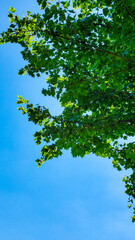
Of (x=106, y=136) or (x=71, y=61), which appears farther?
(x=106, y=136)

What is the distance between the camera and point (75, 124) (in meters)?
5.75

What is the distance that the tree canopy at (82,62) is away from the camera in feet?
12.9

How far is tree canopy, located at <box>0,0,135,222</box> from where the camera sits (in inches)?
154

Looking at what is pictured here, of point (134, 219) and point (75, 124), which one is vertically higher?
point (75, 124)

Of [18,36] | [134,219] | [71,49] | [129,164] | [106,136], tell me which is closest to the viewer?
[71,49]

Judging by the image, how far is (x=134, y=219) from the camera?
997 centimetres

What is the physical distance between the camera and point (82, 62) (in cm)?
561

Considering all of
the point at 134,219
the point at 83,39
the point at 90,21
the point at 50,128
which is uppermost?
the point at 90,21

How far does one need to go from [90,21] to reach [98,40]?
434 mm

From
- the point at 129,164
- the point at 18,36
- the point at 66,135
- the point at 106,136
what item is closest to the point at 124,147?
the point at 129,164

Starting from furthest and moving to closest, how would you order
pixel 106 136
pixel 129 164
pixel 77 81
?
pixel 129 164
pixel 106 136
pixel 77 81

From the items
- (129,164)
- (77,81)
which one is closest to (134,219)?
(129,164)

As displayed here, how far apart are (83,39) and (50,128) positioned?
111 inches

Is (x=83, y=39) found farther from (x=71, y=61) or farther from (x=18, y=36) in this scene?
(x=18, y=36)
